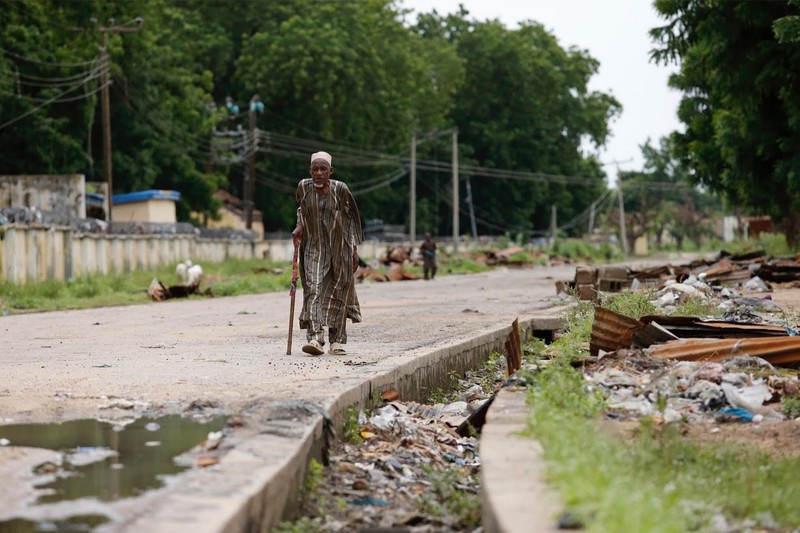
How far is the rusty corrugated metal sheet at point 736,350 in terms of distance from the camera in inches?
404

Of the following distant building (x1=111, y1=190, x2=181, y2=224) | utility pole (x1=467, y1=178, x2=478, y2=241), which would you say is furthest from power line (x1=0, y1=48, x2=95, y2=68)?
utility pole (x1=467, y1=178, x2=478, y2=241)

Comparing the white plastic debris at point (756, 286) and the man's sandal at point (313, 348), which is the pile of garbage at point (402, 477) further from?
the white plastic debris at point (756, 286)

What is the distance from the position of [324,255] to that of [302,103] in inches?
2351

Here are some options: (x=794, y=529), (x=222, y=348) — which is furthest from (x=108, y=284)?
(x=794, y=529)

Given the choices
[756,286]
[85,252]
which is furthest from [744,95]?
[85,252]

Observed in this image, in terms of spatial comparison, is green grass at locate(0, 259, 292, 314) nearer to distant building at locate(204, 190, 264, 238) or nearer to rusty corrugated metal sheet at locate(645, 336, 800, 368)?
rusty corrugated metal sheet at locate(645, 336, 800, 368)

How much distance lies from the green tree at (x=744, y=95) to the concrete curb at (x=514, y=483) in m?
19.2

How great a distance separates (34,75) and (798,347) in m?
43.8

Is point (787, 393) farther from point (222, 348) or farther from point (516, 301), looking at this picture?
point (516, 301)

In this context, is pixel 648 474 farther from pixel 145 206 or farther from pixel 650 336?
pixel 145 206

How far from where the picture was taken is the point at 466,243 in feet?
260

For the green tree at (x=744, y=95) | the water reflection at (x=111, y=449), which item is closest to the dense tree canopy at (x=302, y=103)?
the green tree at (x=744, y=95)

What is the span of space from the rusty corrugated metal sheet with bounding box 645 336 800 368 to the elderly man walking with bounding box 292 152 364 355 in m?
3.09

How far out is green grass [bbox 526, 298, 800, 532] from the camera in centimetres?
466
